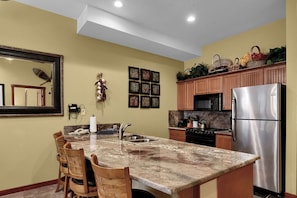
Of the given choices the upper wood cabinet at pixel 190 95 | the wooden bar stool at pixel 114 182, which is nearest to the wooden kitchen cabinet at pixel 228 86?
the upper wood cabinet at pixel 190 95

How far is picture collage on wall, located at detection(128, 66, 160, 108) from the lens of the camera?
14.0ft

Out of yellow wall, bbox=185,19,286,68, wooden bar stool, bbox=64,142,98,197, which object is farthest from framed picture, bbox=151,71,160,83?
wooden bar stool, bbox=64,142,98,197

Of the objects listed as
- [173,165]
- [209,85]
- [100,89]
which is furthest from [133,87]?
[173,165]

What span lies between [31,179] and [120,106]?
199 cm

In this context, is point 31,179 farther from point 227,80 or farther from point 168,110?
point 227,80

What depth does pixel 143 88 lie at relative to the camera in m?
4.47

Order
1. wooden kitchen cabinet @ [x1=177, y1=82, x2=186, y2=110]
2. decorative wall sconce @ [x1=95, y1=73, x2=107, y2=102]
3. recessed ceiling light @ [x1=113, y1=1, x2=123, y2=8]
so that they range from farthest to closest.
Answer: wooden kitchen cabinet @ [x1=177, y1=82, x2=186, y2=110] < decorative wall sconce @ [x1=95, y1=73, x2=107, y2=102] < recessed ceiling light @ [x1=113, y1=1, x2=123, y2=8]

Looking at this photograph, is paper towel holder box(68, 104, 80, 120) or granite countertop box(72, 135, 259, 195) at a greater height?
paper towel holder box(68, 104, 80, 120)

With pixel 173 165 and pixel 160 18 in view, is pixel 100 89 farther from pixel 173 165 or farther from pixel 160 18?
pixel 173 165

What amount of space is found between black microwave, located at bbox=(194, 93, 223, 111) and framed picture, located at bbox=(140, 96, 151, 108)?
1162 mm

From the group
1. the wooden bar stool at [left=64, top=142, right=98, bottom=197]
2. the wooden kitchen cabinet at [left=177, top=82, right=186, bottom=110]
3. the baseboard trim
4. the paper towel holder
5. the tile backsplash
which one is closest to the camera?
the wooden bar stool at [left=64, top=142, right=98, bottom=197]

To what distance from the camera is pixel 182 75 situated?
5113mm

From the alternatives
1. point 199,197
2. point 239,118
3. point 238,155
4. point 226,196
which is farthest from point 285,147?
point 199,197

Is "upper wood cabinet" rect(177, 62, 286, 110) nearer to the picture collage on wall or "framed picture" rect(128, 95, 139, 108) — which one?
the picture collage on wall
